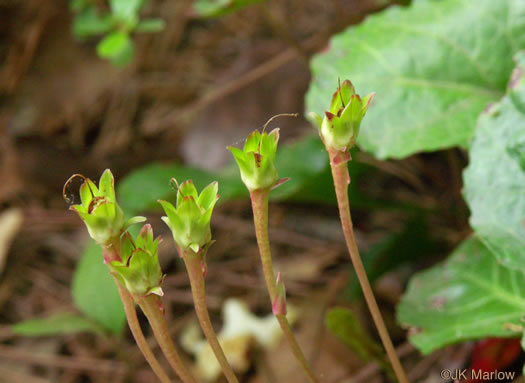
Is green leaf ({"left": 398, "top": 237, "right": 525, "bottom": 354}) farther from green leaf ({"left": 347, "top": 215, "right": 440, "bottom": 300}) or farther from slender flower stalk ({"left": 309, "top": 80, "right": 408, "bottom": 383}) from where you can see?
slender flower stalk ({"left": 309, "top": 80, "right": 408, "bottom": 383})

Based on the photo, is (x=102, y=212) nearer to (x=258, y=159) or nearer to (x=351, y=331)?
(x=258, y=159)

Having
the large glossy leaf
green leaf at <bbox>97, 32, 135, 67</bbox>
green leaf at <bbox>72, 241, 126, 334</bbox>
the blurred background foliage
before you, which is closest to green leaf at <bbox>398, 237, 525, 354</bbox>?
the blurred background foliage

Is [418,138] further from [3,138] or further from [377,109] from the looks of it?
[3,138]

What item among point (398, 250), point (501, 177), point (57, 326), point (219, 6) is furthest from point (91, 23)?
point (501, 177)

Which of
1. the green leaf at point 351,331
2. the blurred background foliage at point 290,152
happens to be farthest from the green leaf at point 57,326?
the green leaf at point 351,331

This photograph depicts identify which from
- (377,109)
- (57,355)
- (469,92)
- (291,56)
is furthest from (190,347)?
(291,56)

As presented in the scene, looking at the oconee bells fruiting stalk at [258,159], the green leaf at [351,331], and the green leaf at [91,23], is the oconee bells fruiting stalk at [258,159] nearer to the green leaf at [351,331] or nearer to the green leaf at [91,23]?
the green leaf at [351,331]
